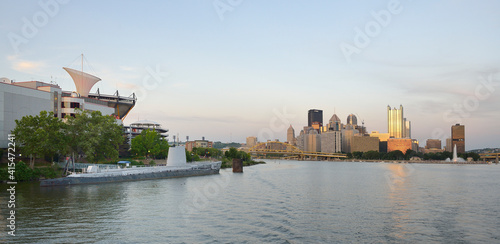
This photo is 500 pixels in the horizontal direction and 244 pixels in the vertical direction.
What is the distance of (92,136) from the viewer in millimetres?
81250

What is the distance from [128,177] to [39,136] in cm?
1854

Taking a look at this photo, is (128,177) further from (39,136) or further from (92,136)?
(39,136)

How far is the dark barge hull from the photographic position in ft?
204

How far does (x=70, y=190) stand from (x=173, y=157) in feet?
125

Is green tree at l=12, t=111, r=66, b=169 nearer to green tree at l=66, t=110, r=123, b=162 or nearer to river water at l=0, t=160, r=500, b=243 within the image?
green tree at l=66, t=110, r=123, b=162

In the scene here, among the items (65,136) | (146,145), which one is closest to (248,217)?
(65,136)

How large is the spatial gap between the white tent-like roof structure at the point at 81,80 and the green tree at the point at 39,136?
2387 inches

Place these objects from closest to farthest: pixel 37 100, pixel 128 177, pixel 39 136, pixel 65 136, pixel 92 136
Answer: pixel 39 136, pixel 128 177, pixel 65 136, pixel 92 136, pixel 37 100

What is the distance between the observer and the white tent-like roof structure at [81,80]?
131250 millimetres

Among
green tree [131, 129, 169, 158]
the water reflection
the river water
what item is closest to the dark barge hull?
the river water

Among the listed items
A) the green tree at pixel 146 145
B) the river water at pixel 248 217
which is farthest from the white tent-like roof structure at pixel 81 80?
the river water at pixel 248 217

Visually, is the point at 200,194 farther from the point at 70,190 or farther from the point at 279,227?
the point at 279,227

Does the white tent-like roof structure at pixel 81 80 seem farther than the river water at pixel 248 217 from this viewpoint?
Yes

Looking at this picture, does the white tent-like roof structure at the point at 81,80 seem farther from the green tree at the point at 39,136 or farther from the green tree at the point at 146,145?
the green tree at the point at 39,136
